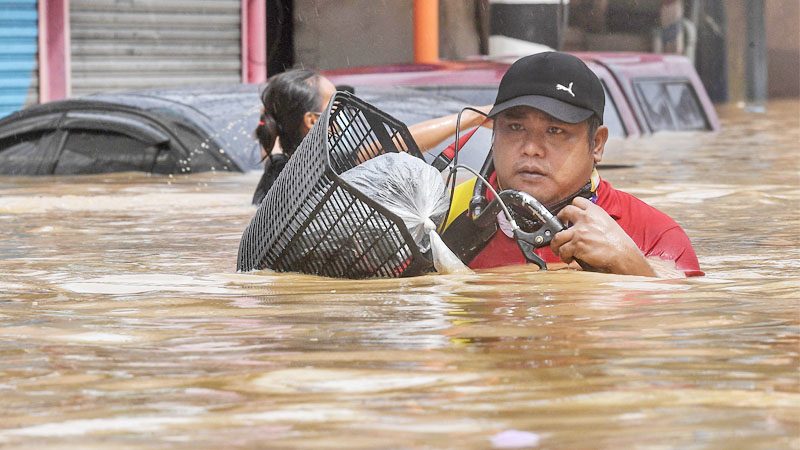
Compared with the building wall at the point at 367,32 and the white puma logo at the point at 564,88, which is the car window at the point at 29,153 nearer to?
the white puma logo at the point at 564,88

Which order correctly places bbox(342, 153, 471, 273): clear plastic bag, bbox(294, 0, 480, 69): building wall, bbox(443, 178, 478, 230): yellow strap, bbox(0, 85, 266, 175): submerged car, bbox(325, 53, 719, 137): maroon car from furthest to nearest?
bbox(294, 0, 480, 69): building wall → bbox(325, 53, 719, 137): maroon car → bbox(0, 85, 266, 175): submerged car → bbox(443, 178, 478, 230): yellow strap → bbox(342, 153, 471, 273): clear plastic bag

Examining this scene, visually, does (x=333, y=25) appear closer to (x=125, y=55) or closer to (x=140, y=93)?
(x=125, y=55)

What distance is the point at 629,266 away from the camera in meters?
4.79

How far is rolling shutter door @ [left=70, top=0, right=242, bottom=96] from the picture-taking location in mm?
15547

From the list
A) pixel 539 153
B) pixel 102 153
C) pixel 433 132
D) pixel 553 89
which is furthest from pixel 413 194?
pixel 102 153

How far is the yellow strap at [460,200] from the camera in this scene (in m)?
5.20

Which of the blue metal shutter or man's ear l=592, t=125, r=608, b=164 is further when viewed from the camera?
the blue metal shutter

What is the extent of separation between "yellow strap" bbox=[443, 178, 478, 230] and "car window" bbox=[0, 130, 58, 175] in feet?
21.9


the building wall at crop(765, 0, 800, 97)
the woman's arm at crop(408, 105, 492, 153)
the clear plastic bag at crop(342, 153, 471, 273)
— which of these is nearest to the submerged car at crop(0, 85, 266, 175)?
the woman's arm at crop(408, 105, 492, 153)

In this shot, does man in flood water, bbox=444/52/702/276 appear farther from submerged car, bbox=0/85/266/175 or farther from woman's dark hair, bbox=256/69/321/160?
submerged car, bbox=0/85/266/175

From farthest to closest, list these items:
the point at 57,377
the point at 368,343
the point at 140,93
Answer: the point at 140,93 → the point at 368,343 → the point at 57,377

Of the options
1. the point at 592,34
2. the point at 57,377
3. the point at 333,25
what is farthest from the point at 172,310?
the point at 592,34

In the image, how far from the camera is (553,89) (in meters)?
4.85

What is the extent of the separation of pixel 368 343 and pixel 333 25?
16357 mm
